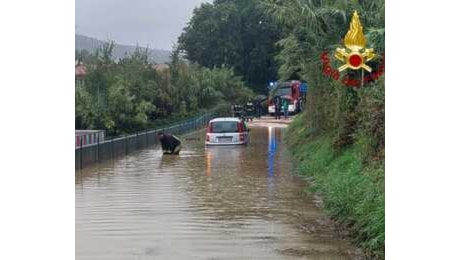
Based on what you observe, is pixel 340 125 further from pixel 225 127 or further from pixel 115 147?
pixel 225 127

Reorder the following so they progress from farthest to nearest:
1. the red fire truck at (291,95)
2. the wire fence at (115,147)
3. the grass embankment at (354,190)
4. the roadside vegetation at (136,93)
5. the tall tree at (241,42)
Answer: the tall tree at (241,42) → the red fire truck at (291,95) → the roadside vegetation at (136,93) → the wire fence at (115,147) → the grass embankment at (354,190)

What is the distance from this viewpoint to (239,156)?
22.8 m

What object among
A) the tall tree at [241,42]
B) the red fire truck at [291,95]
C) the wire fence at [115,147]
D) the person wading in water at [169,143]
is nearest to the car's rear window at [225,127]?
the person wading in water at [169,143]

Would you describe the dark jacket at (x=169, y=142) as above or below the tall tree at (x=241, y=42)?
below

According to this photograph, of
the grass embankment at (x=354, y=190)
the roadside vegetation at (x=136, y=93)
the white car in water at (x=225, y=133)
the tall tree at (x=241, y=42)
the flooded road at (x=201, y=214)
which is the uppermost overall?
the tall tree at (x=241, y=42)

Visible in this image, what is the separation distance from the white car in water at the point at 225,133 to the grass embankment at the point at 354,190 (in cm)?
850

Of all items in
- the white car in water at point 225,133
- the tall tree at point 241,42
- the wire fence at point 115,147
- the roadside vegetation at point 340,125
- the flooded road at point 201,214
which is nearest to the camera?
the flooded road at point 201,214

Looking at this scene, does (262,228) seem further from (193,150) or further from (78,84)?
(78,84)

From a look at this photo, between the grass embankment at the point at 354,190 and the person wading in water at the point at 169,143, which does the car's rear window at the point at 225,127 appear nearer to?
the person wading in water at the point at 169,143

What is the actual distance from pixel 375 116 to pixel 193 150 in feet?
48.3

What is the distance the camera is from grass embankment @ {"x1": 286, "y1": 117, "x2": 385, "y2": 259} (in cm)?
880

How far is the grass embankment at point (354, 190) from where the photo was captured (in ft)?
28.9

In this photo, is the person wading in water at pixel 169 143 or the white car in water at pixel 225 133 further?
the white car in water at pixel 225 133

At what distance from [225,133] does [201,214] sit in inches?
572
